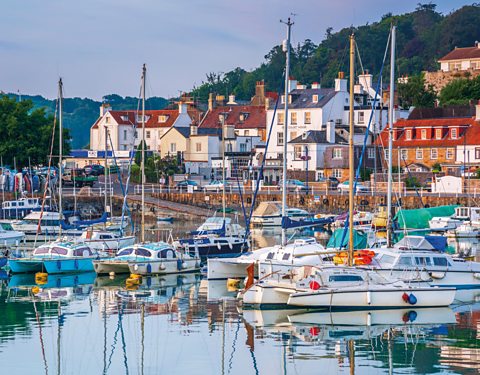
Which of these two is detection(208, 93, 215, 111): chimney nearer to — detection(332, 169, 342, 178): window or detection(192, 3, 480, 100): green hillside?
detection(332, 169, 342, 178): window

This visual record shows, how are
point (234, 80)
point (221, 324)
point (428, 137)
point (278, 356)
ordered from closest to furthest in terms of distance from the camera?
point (278, 356) < point (221, 324) < point (428, 137) < point (234, 80)

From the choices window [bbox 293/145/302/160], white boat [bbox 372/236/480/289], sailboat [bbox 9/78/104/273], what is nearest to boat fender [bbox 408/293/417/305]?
white boat [bbox 372/236/480/289]

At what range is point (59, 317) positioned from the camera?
36312 mm

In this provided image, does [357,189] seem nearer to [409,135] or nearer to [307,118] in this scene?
[409,135]

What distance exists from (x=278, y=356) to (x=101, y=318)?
8545mm

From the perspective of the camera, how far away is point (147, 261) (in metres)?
45.3

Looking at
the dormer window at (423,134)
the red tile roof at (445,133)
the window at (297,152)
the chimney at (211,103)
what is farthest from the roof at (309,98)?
the chimney at (211,103)

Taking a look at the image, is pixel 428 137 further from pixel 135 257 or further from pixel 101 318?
pixel 101 318

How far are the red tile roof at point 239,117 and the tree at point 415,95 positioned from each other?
720 inches

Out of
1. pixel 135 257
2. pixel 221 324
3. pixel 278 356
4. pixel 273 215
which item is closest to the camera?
pixel 278 356

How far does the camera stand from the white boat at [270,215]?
7588cm

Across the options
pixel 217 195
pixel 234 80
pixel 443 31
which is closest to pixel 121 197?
pixel 217 195

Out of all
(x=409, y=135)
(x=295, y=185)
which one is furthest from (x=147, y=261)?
(x=409, y=135)

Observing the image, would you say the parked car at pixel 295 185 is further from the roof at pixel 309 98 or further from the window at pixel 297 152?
the roof at pixel 309 98
